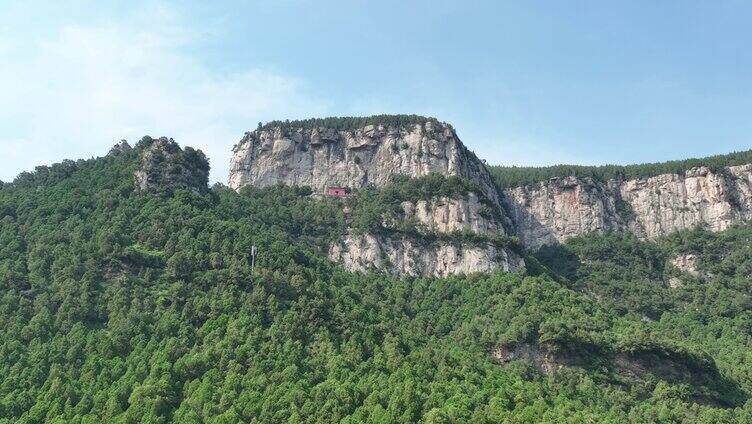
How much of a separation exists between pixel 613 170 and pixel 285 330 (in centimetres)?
9852

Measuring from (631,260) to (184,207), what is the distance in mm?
74145

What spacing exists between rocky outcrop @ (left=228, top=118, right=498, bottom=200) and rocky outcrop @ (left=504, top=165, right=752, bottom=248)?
11261 mm

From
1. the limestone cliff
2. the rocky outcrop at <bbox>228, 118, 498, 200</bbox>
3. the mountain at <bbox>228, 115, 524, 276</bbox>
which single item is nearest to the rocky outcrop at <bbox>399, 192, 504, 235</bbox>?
the limestone cliff

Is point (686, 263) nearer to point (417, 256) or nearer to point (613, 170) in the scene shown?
point (613, 170)

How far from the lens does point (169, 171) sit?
4596 inches

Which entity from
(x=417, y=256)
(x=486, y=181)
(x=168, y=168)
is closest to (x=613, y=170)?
(x=486, y=181)

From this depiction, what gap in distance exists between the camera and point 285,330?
83.7m

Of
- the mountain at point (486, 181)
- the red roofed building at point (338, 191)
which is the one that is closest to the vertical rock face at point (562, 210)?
the mountain at point (486, 181)

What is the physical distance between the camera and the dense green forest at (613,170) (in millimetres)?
153875

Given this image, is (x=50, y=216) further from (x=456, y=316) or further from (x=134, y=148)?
(x=456, y=316)

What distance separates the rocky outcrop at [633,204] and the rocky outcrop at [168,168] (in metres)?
62.7

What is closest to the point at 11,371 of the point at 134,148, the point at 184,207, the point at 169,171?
the point at 184,207

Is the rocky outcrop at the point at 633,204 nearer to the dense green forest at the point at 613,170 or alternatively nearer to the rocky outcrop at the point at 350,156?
the dense green forest at the point at 613,170

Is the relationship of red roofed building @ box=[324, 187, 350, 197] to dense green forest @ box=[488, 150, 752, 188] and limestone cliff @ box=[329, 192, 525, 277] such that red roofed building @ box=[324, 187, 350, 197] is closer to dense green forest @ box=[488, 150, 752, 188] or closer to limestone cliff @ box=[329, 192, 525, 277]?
limestone cliff @ box=[329, 192, 525, 277]
